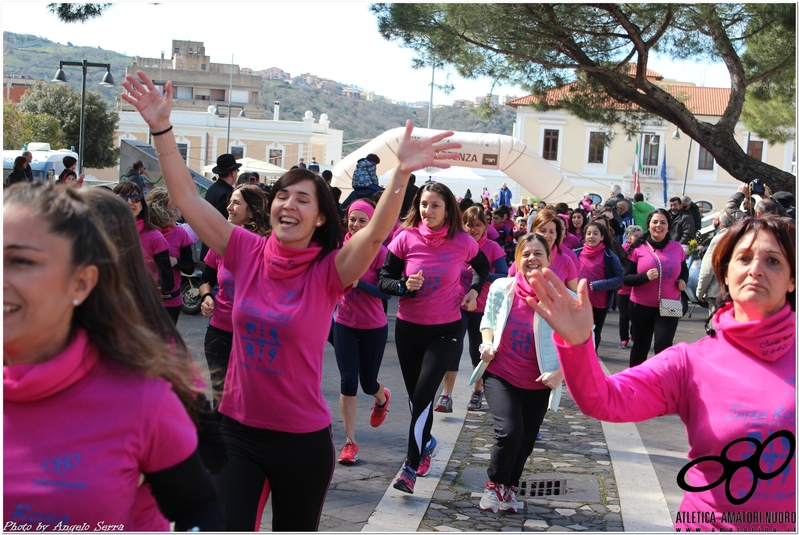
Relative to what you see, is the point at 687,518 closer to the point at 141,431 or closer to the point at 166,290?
the point at 141,431

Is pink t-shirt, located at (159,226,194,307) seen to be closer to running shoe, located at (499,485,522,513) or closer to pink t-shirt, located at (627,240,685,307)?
running shoe, located at (499,485,522,513)

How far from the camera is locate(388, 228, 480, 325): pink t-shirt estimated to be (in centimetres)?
636

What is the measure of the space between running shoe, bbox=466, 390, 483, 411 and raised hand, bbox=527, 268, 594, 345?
5.72m

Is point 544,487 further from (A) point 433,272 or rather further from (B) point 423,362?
(A) point 433,272

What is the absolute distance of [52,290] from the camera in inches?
83.0

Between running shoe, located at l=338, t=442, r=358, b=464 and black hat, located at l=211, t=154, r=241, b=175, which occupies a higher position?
black hat, located at l=211, t=154, r=241, b=175

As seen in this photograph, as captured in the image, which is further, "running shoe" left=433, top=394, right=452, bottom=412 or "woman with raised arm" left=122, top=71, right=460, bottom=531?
"running shoe" left=433, top=394, right=452, bottom=412

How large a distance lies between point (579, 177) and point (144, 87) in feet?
203

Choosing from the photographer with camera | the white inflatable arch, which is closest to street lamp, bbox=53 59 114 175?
the white inflatable arch

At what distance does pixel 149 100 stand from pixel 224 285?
2.17m

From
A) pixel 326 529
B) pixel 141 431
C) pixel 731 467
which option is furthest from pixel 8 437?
pixel 326 529

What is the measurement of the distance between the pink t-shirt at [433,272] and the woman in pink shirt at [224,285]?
1.14m

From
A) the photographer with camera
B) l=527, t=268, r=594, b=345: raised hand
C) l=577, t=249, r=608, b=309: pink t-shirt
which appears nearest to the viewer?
l=527, t=268, r=594, b=345: raised hand

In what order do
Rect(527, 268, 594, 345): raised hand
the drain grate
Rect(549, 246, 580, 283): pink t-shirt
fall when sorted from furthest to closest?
Rect(549, 246, 580, 283): pink t-shirt, the drain grate, Rect(527, 268, 594, 345): raised hand
